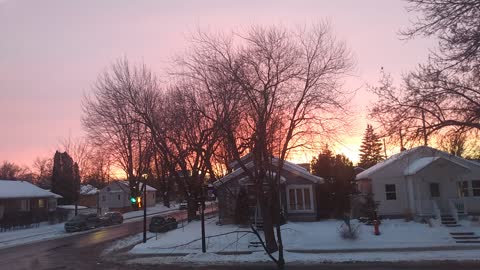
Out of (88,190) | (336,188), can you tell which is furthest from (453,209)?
(88,190)

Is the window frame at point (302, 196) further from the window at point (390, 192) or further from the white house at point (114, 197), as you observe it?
the white house at point (114, 197)

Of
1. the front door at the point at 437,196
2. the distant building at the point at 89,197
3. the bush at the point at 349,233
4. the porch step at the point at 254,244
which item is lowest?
the porch step at the point at 254,244

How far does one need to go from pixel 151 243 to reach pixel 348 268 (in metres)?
14.7

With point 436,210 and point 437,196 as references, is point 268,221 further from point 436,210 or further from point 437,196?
point 437,196

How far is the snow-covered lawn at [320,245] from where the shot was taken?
75.3ft

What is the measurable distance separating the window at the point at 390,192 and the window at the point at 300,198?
5608mm

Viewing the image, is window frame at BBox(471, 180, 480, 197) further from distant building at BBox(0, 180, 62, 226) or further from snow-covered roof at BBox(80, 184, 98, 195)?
snow-covered roof at BBox(80, 184, 98, 195)

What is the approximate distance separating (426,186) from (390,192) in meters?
2.55

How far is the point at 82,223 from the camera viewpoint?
48.1m

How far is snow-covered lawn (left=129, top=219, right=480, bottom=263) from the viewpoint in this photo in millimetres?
22953

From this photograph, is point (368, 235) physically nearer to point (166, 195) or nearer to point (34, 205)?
point (34, 205)

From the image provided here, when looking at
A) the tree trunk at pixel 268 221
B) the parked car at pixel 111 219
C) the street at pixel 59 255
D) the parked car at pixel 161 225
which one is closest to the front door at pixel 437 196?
the tree trunk at pixel 268 221

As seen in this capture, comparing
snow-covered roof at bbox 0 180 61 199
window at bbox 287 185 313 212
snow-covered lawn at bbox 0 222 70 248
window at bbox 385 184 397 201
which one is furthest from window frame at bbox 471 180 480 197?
snow-covered roof at bbox 0 180 61 199

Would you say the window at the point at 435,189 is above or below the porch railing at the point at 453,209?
above
